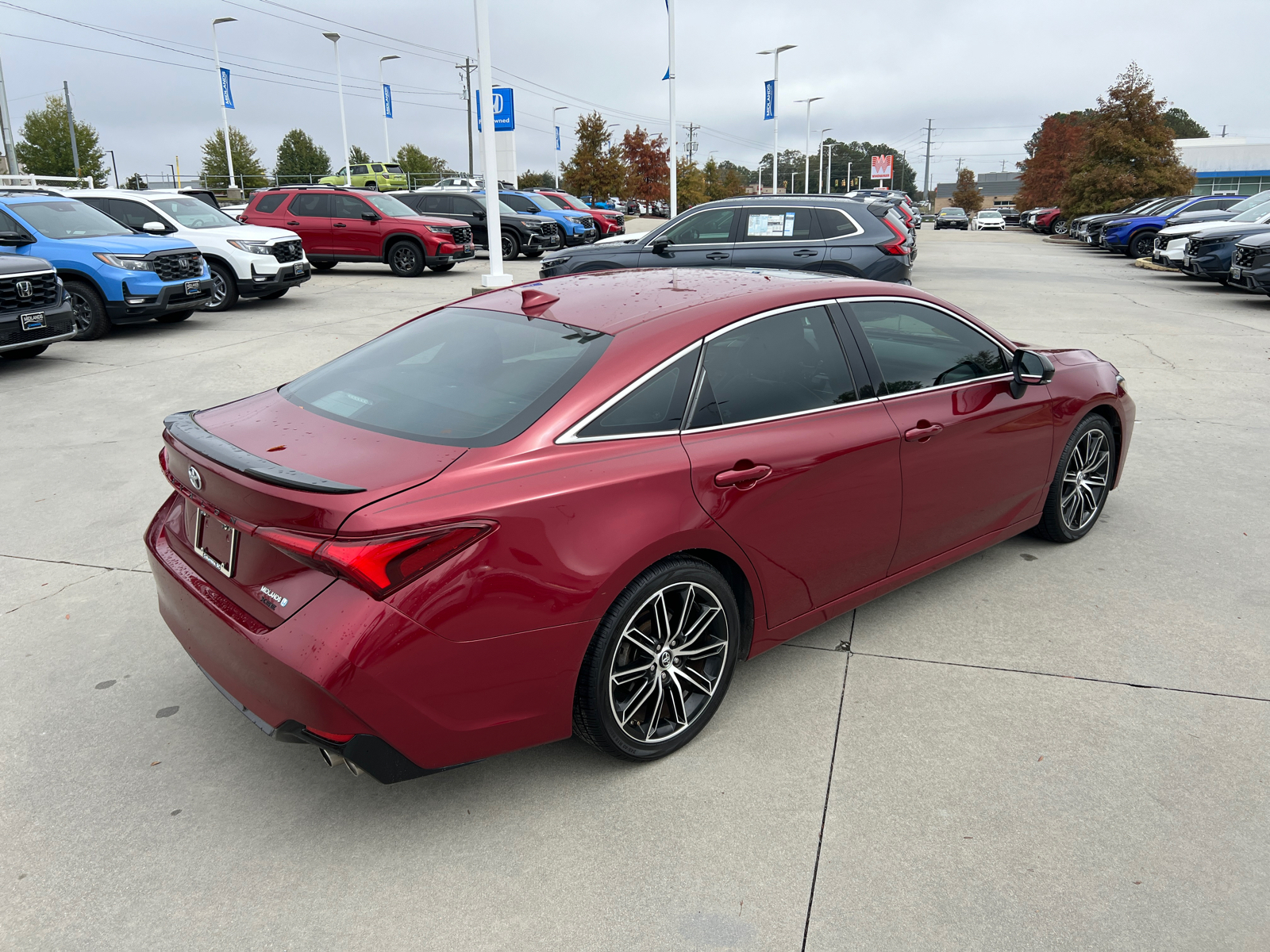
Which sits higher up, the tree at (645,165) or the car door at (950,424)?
the tree at (645,165)

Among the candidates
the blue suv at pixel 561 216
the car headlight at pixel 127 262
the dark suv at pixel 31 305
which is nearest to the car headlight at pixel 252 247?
the car headlight at pixel 127 262

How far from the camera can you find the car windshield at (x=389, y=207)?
18.9m

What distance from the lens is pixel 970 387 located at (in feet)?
13.3

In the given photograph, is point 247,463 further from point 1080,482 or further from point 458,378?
point 1080,482

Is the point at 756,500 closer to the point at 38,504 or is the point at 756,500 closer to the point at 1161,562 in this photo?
the point at 1161,562

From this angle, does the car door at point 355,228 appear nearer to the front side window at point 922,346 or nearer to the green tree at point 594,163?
the front side window at point 922,346

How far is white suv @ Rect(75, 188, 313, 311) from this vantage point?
1354cm

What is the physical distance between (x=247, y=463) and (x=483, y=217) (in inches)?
815

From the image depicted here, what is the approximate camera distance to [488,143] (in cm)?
1569

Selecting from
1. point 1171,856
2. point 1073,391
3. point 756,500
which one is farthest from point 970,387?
point 1171,856

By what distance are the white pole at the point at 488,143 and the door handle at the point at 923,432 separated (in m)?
11.8

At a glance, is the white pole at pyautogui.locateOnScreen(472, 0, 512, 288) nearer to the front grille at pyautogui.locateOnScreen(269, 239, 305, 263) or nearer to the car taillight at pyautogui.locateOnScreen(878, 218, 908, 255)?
the front grille at pyautogui.locateOnScreen(269, 239, 305, 263)

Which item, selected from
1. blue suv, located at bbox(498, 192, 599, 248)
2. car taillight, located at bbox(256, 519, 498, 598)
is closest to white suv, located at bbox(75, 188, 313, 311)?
blue suv, located at bbox(498, 192, 599, 248)

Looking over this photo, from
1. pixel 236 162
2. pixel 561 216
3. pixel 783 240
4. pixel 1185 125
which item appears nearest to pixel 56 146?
pixel 236 162
